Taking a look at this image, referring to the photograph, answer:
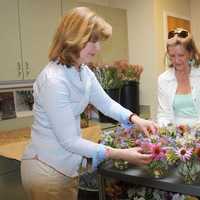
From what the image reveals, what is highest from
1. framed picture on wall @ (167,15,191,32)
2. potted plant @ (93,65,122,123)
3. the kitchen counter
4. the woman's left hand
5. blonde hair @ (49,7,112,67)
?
framed picture on wall @ (167,15,191,32)

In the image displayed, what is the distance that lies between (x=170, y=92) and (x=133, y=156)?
1.08 meters

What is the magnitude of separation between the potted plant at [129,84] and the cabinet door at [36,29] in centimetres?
72

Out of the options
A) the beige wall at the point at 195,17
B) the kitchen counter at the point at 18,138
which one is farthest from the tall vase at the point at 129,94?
the beige wall at the point at 195,17

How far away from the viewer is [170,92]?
1.99 m

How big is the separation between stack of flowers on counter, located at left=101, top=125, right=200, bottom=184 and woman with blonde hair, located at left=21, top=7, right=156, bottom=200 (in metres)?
0.04

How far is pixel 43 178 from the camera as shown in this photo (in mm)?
1144

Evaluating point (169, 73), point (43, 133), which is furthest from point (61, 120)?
point (169, 73)

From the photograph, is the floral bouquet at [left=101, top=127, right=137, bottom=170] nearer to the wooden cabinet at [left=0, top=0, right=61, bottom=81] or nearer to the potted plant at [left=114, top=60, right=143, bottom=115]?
the wooden cabinet at [left=0, top=0, right=61, bottom=81]

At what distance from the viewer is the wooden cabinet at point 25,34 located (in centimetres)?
220

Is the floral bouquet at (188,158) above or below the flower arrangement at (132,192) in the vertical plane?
above

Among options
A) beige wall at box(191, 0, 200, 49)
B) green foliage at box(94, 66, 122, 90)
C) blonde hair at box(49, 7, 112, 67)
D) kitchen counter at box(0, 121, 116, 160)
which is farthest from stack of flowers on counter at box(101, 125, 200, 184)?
beige wall at box(191, 0, 200, 49)

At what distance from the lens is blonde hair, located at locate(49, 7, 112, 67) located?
41.1 inches

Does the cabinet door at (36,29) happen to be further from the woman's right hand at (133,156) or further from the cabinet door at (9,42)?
the woman's right hand at (133,156)

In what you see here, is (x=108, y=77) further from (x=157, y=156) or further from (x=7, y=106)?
(x=157, y=156)
